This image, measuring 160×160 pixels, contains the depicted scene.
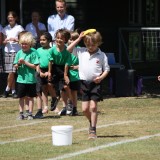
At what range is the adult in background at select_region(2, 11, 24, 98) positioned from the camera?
18609 mm

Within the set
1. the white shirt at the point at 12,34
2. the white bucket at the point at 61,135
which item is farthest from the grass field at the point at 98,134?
the white shirt at the point at 12,34

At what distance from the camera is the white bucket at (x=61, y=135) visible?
36.9 feet

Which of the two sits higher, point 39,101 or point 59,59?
point 59,59

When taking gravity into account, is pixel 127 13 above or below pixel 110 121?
above

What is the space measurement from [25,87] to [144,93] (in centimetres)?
576

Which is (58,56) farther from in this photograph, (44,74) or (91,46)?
(91,46)

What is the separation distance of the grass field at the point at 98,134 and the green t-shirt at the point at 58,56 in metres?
1.05

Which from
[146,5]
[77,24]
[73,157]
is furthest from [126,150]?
[146,5]

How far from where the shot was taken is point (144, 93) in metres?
19.7

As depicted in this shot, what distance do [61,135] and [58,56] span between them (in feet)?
13.1

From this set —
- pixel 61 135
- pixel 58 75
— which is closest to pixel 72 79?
pixel 58 75

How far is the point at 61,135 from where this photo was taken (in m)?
11.3

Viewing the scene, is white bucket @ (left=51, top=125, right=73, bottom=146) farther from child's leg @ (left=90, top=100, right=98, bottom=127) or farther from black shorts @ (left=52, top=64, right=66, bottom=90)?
black shorts @ (left=52, top=64, right=66, bottom=90)

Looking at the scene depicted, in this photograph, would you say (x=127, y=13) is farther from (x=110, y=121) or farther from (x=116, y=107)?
(x=110, y=121)
